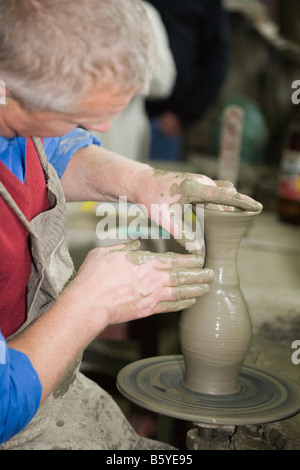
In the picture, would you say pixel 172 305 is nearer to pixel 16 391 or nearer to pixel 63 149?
pixel 16 391

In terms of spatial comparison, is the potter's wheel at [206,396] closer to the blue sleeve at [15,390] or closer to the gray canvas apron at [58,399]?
the gray canvas apron at [58,399]

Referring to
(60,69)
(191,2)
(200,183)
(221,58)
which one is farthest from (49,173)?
(221,58)

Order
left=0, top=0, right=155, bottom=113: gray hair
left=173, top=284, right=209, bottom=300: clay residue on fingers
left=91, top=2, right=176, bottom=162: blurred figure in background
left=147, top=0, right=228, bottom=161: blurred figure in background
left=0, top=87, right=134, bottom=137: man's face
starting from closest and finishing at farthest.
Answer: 1. left=0, top=0, right=155, bottom=113: gray hair
2. left=0, top=87, right=134, bottom=137: man's face
3. left=173, top=284, right=209, bottom=300: clay residue on fingers
4. left=91, top=2, right=176, bottom=162: blurred figure in background
5. left=147, top=0, right=228, bottom=161: blurred figure in background

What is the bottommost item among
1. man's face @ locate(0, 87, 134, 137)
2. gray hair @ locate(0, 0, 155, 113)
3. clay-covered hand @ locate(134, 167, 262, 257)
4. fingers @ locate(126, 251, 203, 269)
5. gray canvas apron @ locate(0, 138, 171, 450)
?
gray canvas apron @ locate(0, 138, 171, 450)

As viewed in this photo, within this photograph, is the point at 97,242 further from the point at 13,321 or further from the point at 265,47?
the point at 265,47

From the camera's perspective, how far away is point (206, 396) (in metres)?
1.51

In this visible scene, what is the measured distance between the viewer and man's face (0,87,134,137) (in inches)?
44.1

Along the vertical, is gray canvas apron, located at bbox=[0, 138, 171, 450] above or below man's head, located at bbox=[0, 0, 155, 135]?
below

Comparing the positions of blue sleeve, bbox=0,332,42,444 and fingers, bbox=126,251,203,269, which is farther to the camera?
fingers, bbox=126,251,203,269

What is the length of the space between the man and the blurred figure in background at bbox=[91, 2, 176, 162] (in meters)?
1.84

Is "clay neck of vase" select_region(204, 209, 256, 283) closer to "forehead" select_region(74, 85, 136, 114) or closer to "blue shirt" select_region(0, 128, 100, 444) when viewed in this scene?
"forehead" select_region(74, 85, 136, 114)

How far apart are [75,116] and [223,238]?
486 mm

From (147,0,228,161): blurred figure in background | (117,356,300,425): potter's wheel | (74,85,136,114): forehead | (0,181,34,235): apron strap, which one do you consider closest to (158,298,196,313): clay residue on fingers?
(117,356,300,425): potter's wheel

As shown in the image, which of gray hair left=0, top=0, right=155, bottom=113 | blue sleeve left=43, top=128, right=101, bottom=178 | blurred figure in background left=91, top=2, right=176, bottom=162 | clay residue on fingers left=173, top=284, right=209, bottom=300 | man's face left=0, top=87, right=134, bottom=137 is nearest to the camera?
gray hair left=0, top=0, right=155, bottom=113
